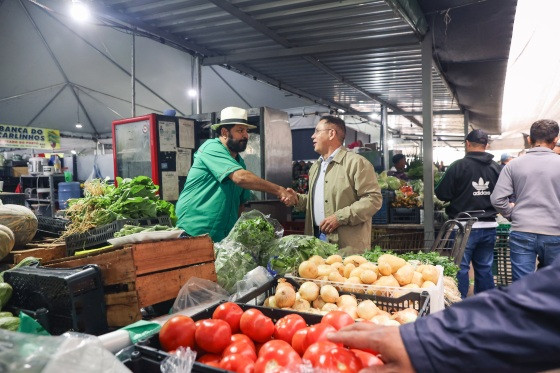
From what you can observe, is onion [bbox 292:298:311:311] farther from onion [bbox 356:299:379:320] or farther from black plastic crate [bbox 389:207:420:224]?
black plastic crate [bbox 389:207:420:224]

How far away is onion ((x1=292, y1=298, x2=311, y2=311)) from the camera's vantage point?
2094 mm

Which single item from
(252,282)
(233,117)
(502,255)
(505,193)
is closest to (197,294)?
(252,282)

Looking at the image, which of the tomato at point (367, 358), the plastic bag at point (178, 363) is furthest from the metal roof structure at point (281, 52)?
the plastic bag at point (178, 363)

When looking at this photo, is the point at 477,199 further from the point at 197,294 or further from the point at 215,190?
the point at 197,294

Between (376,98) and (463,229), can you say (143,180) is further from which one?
(376,98)

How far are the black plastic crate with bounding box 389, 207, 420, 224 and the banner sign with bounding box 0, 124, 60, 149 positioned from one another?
12.8m

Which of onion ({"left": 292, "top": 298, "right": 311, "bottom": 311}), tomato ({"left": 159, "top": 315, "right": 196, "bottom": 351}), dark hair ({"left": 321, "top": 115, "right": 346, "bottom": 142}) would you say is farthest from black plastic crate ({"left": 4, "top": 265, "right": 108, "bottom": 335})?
dark hair ({"left": 321, "top": 115, "right": 346, "bottom": 142})

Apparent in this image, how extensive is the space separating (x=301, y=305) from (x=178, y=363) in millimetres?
980

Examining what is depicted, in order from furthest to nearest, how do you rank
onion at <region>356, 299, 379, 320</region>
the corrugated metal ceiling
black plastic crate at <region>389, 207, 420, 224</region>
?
black plastic crate at <region>389, 207, 420, 224</region>, the corrugated metal ceiling, onion at <region>356, 299, 379, 320</region>

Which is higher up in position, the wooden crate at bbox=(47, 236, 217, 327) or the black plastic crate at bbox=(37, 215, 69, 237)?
the black plastic crate at bbox=(37, 215, 69, 237)

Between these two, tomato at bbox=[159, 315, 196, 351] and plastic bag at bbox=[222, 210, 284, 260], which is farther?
plastic bag at bbox=[222, 210, 284, 260]

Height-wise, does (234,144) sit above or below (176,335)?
above

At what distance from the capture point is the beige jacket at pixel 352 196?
3895 millimetres

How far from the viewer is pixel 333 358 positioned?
123 cm
